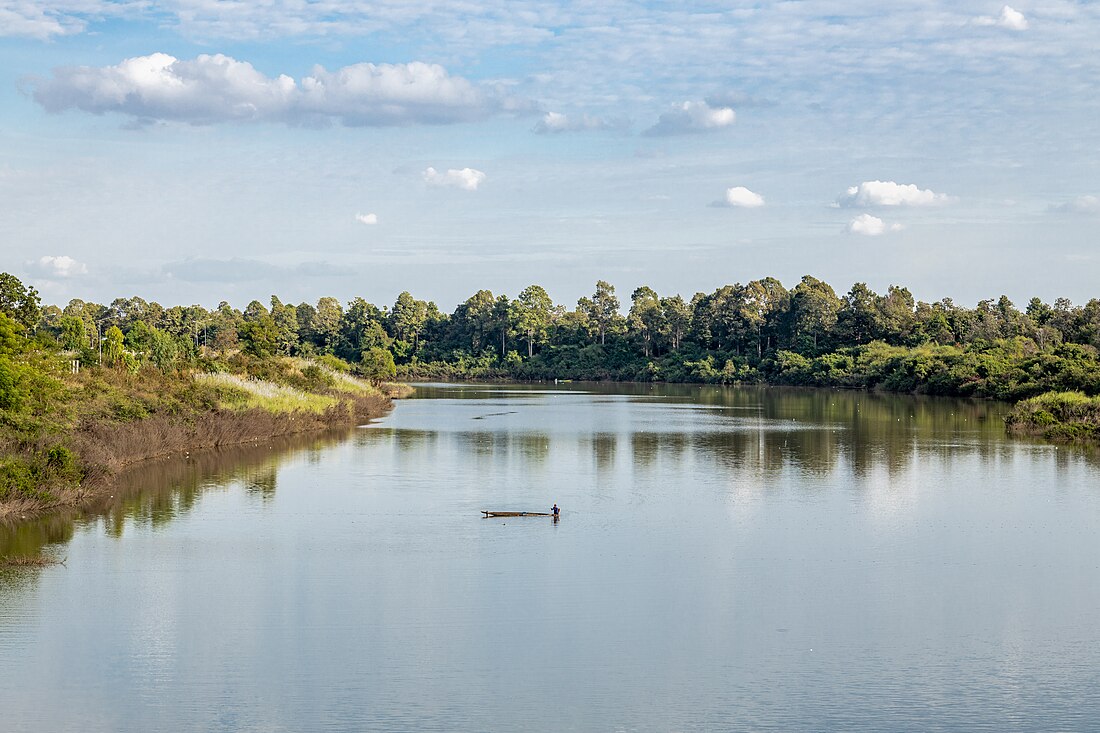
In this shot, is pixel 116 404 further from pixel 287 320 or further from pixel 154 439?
pixel 287 320

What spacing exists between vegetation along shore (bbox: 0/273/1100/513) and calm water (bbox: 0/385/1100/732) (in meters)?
2.32

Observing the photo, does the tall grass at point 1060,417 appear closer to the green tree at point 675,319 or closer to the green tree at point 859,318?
the green tree at point 859,318

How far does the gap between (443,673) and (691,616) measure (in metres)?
3.99

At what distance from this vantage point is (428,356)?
11525 cm

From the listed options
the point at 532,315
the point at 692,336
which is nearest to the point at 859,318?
the point at 692,336

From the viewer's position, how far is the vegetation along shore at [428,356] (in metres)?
24.7

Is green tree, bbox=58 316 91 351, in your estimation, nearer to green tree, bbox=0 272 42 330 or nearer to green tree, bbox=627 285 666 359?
green tree, bbox=0 272 42 330

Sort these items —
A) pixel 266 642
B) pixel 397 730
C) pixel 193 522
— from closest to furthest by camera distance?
pixel 397 730
pixel 266 642
pixel 193 522

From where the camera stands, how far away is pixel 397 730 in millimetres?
11461

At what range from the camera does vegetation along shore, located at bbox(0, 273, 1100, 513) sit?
24.7 meters

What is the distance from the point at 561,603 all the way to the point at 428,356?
100 m

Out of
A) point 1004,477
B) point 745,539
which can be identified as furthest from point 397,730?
point 1004,477

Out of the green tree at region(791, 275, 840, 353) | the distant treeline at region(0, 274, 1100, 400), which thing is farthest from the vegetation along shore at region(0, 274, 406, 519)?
the green tree at region(791, 275, 840, 353)

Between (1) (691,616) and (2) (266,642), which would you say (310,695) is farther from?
(1) (691,616)
